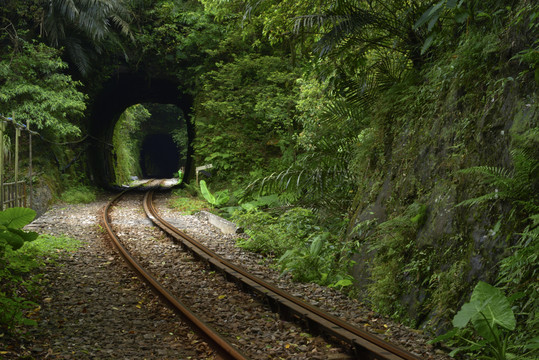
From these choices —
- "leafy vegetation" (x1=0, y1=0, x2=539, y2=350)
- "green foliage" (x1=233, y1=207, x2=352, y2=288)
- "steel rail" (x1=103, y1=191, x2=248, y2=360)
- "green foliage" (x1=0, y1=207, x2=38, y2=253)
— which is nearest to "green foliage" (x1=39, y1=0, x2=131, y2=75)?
"leafy vegetation" (x1=0, y1=0, x2=539, y2=350)

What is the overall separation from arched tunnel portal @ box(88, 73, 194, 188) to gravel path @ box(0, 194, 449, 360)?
16.9 meters

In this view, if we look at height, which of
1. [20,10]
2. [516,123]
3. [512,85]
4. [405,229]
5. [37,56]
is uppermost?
[20,10]

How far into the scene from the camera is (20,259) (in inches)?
259

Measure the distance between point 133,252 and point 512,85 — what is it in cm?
702

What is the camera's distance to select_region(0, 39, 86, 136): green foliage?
14.9m

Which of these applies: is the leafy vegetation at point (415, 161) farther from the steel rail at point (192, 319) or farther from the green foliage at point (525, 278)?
the steel rail at point (192, 319)

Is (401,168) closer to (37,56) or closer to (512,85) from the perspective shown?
(512,85)

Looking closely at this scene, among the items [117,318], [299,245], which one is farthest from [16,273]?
[299,245]

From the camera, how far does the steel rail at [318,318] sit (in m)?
4.10

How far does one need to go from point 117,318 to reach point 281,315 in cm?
196

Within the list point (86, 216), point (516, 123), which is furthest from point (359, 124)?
point (86, 216)

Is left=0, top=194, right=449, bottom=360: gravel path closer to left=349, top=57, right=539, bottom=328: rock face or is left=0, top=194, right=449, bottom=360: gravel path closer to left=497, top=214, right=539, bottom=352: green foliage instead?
left=349, top=57, right=539, bottom=328: rock face

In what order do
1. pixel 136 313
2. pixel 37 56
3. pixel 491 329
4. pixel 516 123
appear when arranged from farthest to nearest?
pixel 37 56
pixel 136 313
pixel 516 123
pixel 491 329

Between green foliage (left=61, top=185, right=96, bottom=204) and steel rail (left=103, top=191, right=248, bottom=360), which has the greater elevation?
green foliage (left=61, top=185, right=96, bottom=204)
